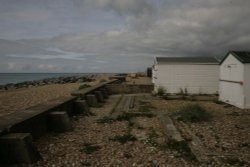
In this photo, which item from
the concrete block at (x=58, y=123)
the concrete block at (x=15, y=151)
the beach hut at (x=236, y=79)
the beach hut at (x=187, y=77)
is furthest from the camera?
the beach hut at (x=187, y=77)

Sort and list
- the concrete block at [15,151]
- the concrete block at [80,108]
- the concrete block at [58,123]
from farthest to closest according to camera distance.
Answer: the concrete block at [80,108] → the concrete block at [58,123] → the concrete block at [15,151]

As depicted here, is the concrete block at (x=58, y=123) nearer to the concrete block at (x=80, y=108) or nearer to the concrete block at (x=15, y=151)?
the concrete block at (x=15, y=151)

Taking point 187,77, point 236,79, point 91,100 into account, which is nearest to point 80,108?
point 91,100

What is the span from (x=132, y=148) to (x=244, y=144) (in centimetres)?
279

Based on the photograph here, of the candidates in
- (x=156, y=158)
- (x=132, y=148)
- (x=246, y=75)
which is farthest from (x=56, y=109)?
(x=246, y=75)

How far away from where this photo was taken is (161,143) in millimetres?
7723

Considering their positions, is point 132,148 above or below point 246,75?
below

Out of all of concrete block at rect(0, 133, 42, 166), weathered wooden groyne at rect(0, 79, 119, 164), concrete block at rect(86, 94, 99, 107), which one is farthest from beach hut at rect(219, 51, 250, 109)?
concrete block at rect(0, 133, 42, 166)

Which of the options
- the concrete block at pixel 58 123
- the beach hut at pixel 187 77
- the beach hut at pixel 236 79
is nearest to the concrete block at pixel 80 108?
the concrete block at pixel 58 123

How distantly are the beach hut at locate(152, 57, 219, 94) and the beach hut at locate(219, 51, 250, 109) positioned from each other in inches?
168

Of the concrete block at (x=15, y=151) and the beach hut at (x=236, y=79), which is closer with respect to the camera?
the concrete block at (x=15, y=151)

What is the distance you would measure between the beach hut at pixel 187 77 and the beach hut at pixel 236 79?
14.0ft

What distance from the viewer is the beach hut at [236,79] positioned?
1420 centimetres

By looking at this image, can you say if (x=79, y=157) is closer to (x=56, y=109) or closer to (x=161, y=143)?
(x=161, y=143)
